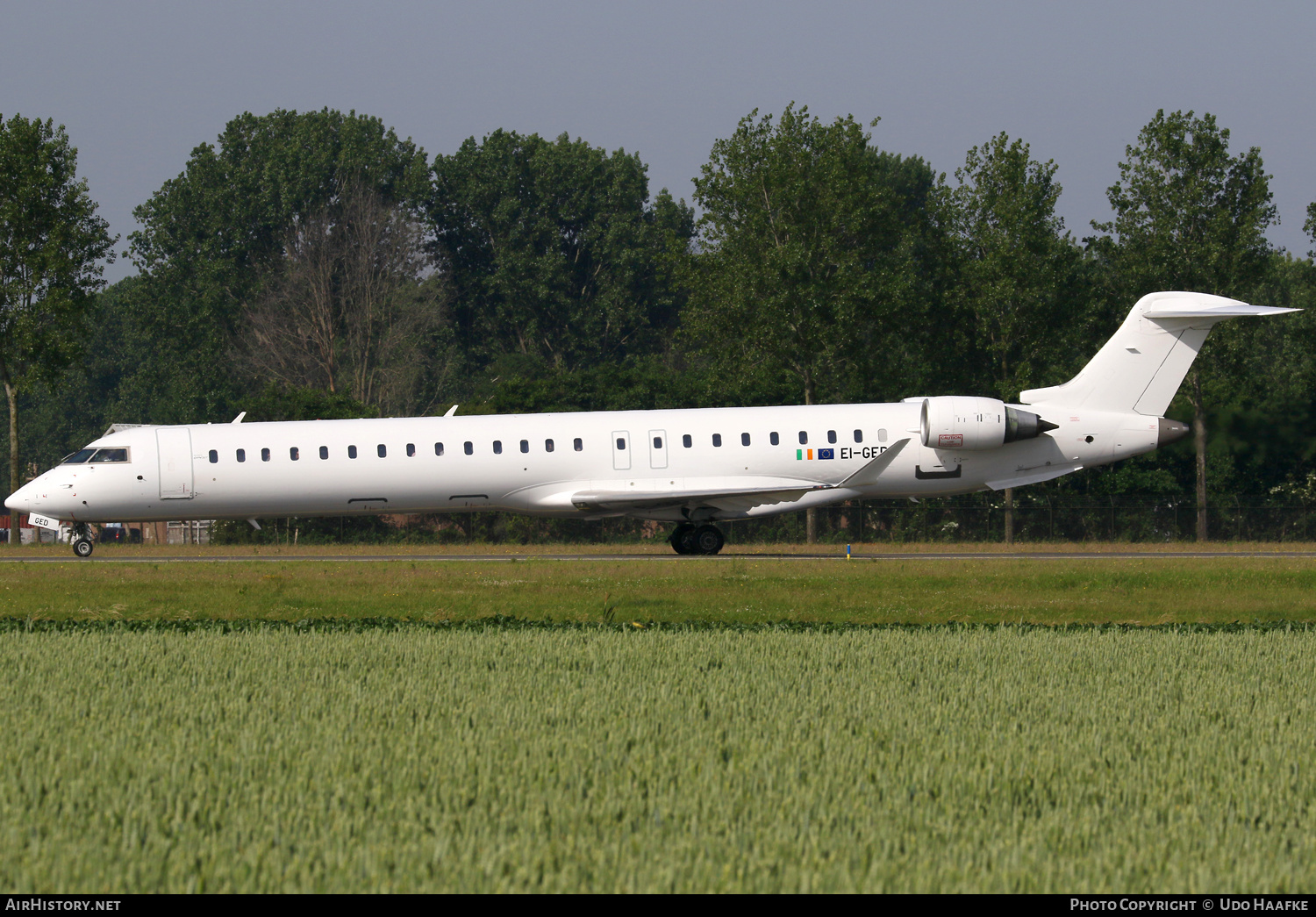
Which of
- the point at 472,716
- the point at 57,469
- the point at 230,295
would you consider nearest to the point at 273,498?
the point at 57,469

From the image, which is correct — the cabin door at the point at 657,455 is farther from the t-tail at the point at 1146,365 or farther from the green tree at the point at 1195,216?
the green tree at the point at 1195,216

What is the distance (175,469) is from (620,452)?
950 cm

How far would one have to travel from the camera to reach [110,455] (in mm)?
28922

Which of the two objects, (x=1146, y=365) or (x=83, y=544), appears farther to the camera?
(x=1146, y=365)

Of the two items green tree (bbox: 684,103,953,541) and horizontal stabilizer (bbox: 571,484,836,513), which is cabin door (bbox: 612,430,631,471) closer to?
horizontal stabilizer (bbox: 571,484,836,513)

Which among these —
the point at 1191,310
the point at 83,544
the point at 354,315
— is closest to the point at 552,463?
the point at 83,544

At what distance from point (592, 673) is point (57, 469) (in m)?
21.2

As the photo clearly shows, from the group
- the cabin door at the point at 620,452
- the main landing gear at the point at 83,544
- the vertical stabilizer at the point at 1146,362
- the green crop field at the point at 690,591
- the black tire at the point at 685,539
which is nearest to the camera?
the green crop field at the point at 690,591

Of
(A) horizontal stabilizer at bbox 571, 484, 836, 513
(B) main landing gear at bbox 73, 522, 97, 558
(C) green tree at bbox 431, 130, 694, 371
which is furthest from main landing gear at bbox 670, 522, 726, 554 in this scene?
(C) green tree at bbox 431, 130, 694, 371

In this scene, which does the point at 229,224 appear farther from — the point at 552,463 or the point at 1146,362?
the point at 1146,362

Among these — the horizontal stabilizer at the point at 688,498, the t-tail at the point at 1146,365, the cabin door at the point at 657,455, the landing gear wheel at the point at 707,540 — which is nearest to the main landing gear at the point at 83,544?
the horizontal stabilizer at the point at 688,498

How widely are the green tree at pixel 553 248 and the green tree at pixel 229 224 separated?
3929 millimetres

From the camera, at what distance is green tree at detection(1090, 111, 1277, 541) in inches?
1626

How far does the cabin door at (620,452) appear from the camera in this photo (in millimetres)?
28828
